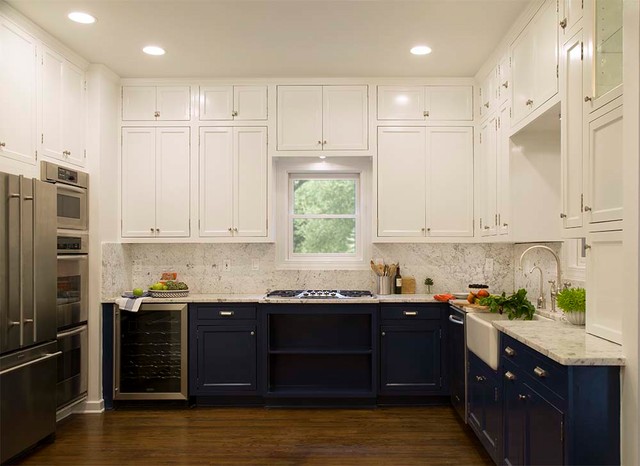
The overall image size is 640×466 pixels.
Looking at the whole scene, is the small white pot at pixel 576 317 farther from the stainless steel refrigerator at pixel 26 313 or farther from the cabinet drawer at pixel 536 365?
the stainless steel refrigerator at pixel 26 313

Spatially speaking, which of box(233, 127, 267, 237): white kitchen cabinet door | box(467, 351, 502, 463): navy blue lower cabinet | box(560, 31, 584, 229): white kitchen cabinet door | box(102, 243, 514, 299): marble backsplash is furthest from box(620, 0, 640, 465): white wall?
box(233, 127, 267, 237): white kitchen cabinet door

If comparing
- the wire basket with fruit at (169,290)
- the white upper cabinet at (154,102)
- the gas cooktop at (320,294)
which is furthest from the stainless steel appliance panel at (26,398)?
the white upper cabinet at (154,102)

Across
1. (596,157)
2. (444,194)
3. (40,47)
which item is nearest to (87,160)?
(40,47)

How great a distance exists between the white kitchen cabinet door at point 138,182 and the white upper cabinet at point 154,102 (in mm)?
138

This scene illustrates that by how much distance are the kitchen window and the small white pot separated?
2.25m

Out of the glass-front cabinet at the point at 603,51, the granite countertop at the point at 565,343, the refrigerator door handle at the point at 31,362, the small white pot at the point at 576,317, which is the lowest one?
the refrigerator door handle at the point at 31,362

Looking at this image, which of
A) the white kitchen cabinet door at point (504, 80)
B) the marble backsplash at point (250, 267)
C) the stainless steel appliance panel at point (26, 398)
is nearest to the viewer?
the stainless steel appliance panel at point (26, 398)

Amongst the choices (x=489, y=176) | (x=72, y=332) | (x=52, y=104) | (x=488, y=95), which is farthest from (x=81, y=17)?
(x=489, y=176)

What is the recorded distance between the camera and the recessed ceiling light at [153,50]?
3842 mm

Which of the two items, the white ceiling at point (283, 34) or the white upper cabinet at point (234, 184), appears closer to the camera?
the white ceiling at point (283, 34)

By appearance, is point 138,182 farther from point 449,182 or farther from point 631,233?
point 631,233

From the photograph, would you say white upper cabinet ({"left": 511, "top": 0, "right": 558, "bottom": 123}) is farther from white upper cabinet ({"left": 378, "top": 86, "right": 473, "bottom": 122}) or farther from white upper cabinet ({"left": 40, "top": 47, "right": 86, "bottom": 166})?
white upper cabinet ({"left": 40, "top": 47, "right": 86, "bottom": 166})

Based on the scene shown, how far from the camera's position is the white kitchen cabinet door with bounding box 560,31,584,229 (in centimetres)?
247

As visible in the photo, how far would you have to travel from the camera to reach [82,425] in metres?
3.85
